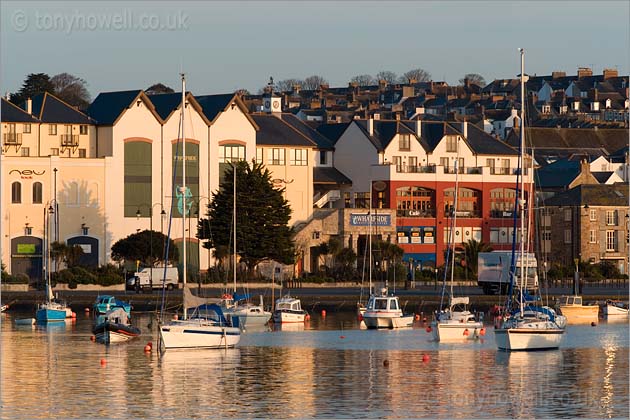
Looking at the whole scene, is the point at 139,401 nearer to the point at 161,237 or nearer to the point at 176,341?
the point at 176,341

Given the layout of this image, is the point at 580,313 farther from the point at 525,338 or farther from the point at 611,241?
the point at 611,241

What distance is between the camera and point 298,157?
131 metres

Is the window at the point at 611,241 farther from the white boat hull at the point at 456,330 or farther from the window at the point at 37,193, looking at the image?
the white boat hull at the point at 456,330

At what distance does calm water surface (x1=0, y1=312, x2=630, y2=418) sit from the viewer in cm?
4603

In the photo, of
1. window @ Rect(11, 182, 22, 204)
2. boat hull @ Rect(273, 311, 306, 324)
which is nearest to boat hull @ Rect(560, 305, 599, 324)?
boat hull @ Rect(273, 311, 306, 324)

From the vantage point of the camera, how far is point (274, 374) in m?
56.0

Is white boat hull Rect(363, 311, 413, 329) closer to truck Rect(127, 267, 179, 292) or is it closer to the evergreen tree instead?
truck Rect(127, 267, 179, 292)

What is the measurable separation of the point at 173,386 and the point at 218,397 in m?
3.17

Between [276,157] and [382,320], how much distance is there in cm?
5141

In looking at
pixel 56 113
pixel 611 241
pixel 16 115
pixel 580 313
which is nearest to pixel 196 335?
pixel 580 313

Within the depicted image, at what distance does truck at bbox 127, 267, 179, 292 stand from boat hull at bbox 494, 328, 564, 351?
1703 inches

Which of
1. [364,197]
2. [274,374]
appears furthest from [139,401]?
[364,197]

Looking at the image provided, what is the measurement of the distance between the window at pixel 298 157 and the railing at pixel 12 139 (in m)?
23.8

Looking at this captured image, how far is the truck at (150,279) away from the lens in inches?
4078
